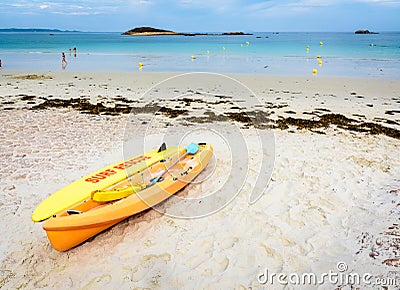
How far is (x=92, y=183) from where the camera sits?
4.78 m

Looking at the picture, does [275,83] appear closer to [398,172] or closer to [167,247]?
[398,172]

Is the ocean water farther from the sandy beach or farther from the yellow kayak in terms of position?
Result: the yellow kayak

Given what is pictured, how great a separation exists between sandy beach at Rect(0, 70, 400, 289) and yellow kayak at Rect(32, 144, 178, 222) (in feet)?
1.32

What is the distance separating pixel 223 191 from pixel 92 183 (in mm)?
2004

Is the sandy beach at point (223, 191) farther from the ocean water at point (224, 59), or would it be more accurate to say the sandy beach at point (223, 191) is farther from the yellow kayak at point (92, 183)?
the ocean water at point (224, 59)

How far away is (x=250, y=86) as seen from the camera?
15680 millimetres

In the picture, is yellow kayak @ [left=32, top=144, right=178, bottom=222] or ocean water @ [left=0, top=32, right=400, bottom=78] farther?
ocean water @ [left=0, top=32, right=400, bottom=78]

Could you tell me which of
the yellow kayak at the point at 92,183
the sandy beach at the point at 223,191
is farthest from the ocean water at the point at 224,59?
the yellow kayak at the point at 92,183

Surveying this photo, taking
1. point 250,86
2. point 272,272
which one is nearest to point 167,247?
point 272,272

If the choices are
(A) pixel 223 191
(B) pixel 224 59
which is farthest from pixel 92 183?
(B) pixel 224 59

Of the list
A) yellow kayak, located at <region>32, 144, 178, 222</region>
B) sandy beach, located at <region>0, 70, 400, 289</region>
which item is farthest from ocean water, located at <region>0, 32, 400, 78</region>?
yellow kayak, located at <region>32, 144, 178, 222</region>

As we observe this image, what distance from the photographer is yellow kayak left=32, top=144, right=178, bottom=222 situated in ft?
13.4

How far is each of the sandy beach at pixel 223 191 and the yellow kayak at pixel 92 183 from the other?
1.32 ft

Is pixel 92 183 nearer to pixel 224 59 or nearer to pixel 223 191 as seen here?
pixel 223 191
